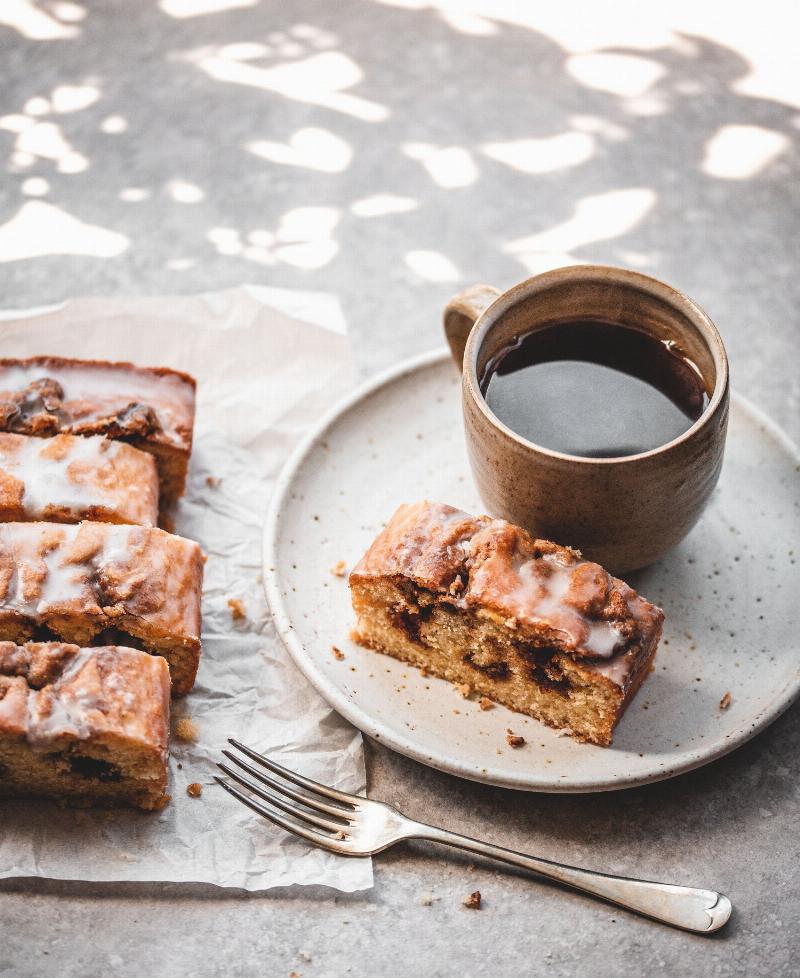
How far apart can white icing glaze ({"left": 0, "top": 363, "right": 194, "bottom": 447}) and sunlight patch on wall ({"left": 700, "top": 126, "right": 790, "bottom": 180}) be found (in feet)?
7.96

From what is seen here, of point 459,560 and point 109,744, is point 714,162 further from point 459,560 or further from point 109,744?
point 109,744

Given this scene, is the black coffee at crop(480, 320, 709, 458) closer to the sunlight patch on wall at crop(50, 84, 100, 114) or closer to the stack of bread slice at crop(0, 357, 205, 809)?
the stack of bread slice at crop(0, 357, 205, 809)

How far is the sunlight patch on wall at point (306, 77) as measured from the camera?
4.75 m

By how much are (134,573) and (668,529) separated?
1369 mm

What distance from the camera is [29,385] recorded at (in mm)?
3324

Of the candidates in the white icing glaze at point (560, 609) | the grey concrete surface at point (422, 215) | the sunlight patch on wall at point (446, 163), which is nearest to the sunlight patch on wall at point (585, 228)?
the grey concrete surface at point (422, 215)

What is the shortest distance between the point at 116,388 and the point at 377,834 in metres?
1.49

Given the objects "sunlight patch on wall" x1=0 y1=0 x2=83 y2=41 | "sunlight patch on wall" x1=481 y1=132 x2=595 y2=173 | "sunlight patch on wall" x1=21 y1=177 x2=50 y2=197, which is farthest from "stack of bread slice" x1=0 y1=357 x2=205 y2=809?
"sunlight patch on wall" x1=0 y1=0 x2=83 y2=41

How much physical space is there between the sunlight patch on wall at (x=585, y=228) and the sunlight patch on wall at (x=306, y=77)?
3.01 feet

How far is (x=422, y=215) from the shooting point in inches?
173

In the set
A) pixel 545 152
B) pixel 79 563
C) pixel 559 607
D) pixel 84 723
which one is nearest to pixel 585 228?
pixel 545 152

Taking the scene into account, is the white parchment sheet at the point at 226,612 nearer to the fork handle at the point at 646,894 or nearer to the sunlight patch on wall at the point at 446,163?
the fork handle at the point at 646,894

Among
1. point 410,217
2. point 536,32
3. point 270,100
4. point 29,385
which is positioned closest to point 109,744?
Answer: point 29,385

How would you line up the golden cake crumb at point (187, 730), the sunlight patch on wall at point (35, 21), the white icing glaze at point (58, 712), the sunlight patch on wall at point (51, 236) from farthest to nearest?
the sunlight patch on wall at point (35, 21) < the sunlight patch on wall at point (51, 236) < the golden cake crumb at point (187, 730) < the white icing glaze at point (58, 712)
